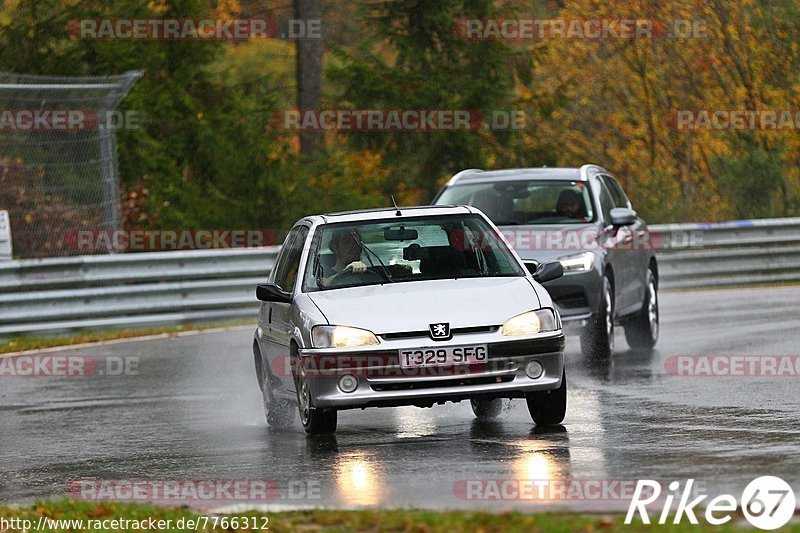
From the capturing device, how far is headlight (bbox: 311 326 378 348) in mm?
10914

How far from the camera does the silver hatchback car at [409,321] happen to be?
10.9m

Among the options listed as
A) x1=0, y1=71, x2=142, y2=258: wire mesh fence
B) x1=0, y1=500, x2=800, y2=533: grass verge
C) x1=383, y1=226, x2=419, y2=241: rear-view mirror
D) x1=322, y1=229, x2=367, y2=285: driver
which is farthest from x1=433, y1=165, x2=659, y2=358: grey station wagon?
x1=0, y1=500, x2=800, y2=533: grass verge

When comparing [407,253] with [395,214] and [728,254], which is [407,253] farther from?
[728,254]

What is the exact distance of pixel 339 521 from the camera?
790cm

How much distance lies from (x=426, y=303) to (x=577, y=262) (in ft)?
16.1

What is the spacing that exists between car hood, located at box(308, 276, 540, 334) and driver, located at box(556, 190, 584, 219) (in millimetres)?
5197

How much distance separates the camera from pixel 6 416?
14289 millimetres

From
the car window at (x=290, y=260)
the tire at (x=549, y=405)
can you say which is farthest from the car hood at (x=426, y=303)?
the car window at (x=290, y=260)

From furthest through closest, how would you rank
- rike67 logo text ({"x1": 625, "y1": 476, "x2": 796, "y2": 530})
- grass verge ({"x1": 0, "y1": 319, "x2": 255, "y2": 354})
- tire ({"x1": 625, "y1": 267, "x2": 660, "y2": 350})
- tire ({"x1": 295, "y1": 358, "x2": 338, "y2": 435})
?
grass verge ({"x1": 0, "y1": 319, "x2": 255, "y2": 354}) < tire ({"x1": 625, "y1": 267, "x2": 660, "y2": 350}) < tire ({"x1": 295, "y1": 358, "x2": 338, "y2": 435}) < rike67 logo text ({"x1": 625, "y1": 476, "x2": 796, "y2": 530})

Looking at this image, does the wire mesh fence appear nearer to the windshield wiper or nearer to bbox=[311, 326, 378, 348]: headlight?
the windshield wiper

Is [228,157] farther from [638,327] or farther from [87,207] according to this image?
[638,327]

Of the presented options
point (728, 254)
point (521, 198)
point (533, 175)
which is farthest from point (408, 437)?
point (728, 254)

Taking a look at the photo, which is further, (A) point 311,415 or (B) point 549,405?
(B) point 549,405

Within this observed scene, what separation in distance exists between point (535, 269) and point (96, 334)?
998 cm
